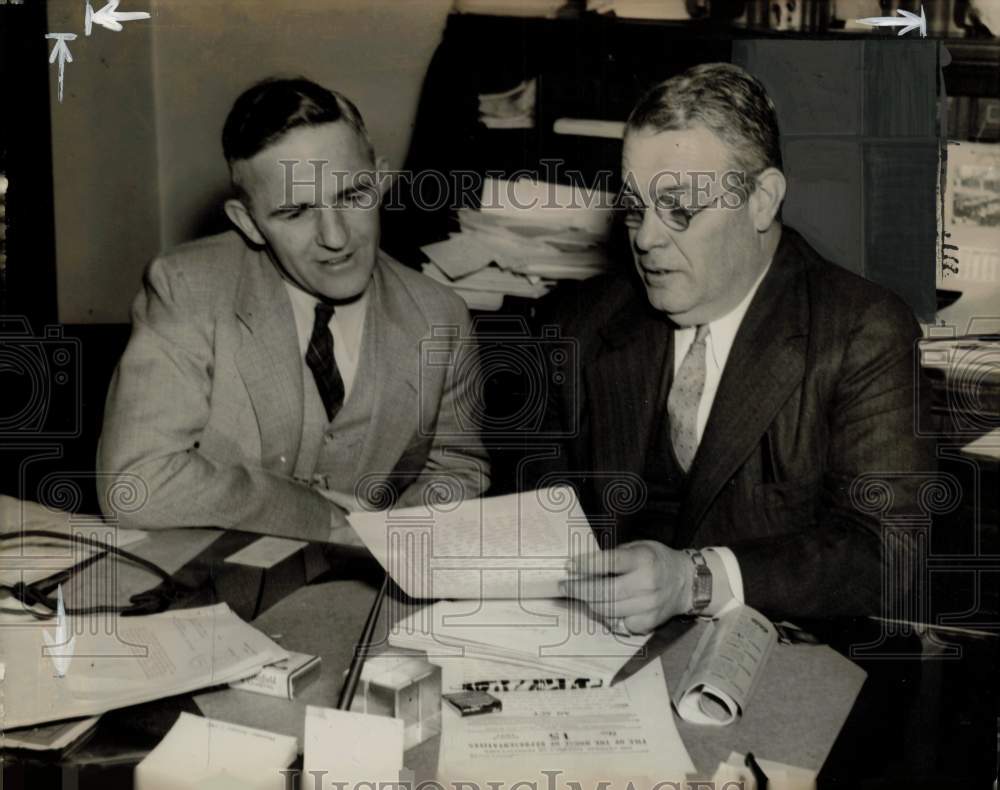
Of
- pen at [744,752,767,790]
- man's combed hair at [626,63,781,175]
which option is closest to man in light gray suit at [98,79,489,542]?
man's combed hair at [626,63,781,175]

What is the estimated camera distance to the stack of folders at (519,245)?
1.38 meters

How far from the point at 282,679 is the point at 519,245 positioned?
658 millimetres

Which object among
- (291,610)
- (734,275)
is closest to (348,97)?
(734,275)

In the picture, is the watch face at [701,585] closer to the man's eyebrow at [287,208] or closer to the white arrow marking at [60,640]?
the man's eyebrow at [287,208]

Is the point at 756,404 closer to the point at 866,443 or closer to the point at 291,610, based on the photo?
the point at 866,443

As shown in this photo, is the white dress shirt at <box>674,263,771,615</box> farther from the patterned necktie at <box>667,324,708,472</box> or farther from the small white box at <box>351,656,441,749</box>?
the small white box at <box>351,656,441,749</box>

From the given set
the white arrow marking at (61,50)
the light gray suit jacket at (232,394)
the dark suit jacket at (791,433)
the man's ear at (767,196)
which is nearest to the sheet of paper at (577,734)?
the dark suit jacket at (791,433)

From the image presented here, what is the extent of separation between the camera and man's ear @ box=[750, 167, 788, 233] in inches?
52.8

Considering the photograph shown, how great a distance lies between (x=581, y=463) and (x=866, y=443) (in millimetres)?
389

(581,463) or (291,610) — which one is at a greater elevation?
(581,463)

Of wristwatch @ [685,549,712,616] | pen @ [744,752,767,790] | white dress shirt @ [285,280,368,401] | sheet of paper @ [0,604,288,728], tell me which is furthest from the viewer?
white dress shirt @ [285,280,368,401]

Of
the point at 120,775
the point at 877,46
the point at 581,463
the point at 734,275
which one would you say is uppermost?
the point at 877,46

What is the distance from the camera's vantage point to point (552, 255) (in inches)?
55.0

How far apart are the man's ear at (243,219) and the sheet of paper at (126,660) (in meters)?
0.50
